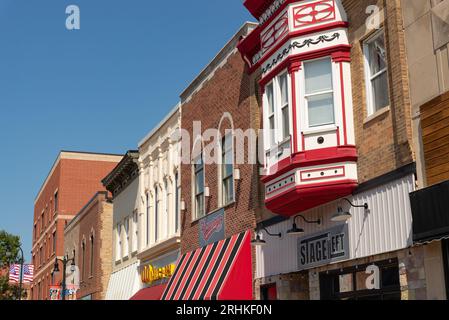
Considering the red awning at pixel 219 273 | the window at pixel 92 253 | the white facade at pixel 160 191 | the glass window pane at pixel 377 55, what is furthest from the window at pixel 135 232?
the glass window pane at pixel 377 55

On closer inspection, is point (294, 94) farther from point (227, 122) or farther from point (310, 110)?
point (227, 122)

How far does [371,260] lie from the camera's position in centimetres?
1551

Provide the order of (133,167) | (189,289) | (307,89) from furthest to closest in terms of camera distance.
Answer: (133,167)
(189,289)
(307,89)

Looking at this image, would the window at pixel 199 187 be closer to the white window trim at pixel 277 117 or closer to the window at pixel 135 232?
the white window trim at pixel 277 117

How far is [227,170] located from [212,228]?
218 centimetres

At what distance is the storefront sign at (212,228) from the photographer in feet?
78.3

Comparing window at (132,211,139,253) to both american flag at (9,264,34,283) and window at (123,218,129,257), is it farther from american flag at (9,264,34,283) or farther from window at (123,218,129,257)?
american flag at (9,264,34,283)

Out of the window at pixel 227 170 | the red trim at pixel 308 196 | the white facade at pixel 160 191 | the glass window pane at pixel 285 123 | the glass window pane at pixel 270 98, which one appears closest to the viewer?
the red trim at pixel 308 196

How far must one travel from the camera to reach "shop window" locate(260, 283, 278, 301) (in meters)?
20.2

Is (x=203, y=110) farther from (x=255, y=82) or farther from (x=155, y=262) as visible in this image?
(x=155, y=262)

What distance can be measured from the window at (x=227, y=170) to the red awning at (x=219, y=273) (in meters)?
1.60

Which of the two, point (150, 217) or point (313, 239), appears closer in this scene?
point (313, 239)
